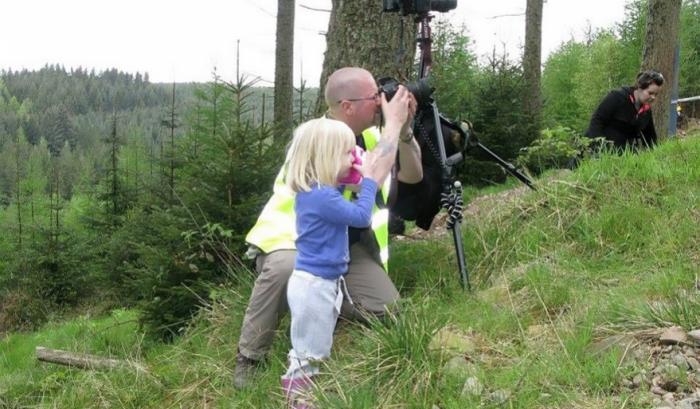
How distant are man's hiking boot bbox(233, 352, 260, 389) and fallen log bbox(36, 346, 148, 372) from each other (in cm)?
70

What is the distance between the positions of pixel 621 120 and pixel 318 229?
14.5 ft

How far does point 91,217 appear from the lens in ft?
52.1

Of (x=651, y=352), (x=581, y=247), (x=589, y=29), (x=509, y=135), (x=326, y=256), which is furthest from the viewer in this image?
(x=589, y=29)

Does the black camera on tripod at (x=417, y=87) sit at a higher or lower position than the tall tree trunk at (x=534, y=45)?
lower

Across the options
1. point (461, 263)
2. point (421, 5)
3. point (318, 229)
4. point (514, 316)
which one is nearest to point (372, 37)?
point (421, 5)

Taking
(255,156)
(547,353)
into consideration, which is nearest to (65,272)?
(255,156)

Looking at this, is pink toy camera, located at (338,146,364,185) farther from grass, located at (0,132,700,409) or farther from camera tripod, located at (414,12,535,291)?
camera tripod, located at (414,12,535,291)

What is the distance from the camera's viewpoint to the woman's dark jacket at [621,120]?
6387 millimetres

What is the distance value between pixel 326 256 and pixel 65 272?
13.5m

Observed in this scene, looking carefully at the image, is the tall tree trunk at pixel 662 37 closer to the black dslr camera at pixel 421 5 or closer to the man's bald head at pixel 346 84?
the black dslr camera at pixel 421 5

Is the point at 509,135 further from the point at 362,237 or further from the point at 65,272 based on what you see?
the point at 65,272

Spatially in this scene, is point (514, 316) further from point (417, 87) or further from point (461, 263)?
point (417, 87)

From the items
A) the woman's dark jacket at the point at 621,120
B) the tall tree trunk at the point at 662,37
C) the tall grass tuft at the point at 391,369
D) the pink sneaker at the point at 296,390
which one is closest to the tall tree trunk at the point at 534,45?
the tall tree trunk at the point at 662,37

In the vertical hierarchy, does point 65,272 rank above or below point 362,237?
below
